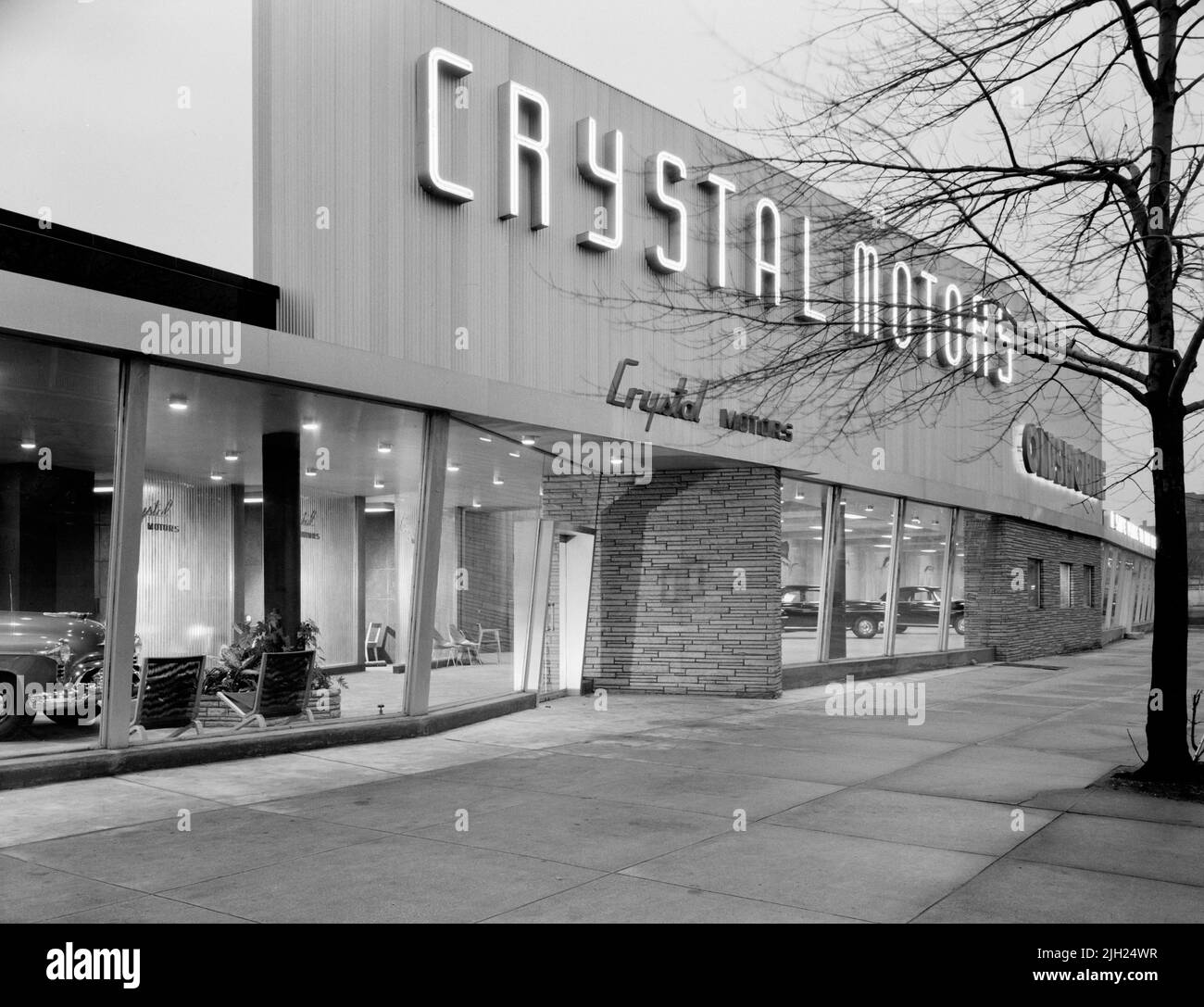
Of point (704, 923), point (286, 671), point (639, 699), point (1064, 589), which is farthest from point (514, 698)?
point (1064, 589)

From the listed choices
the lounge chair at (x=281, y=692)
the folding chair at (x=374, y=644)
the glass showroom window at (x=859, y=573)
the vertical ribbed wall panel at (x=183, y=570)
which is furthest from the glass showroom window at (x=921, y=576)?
the vertical ribbed wall panel at (x=183, y=570)

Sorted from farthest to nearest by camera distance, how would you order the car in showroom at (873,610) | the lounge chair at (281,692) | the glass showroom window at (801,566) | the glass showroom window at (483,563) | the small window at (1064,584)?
the small window at (1064,584) → the car in showroom at (873,610) → the glass showroom window at (801,566) → the glass showroom window at (483,563) → the lounge chair at (281,692)

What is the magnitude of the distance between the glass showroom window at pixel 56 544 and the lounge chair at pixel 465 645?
4515 millimetres

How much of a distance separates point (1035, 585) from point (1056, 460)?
4.12 metres

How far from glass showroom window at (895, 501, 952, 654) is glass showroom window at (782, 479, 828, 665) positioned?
3522 millimetres

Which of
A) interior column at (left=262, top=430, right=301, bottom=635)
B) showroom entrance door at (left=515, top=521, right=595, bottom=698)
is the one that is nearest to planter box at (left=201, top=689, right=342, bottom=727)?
interior column at (left=262, top=430, right=301, bottom=635)

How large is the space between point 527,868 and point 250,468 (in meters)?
6.31

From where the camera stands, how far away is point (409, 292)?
12.0 meters

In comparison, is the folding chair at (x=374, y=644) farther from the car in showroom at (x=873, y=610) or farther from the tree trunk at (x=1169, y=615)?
the car in showroom at (x=873, y=610)

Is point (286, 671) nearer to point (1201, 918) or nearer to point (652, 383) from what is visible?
point (652, 383)

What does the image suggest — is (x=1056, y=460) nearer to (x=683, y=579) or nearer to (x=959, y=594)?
(x=959, y=594)

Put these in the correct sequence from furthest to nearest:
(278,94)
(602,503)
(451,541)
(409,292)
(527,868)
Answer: (602,503), (451,541), (409,292), (278,94), (527,868)

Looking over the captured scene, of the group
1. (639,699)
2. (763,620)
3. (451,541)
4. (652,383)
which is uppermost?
(652,383)

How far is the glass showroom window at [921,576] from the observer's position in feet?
73.8
